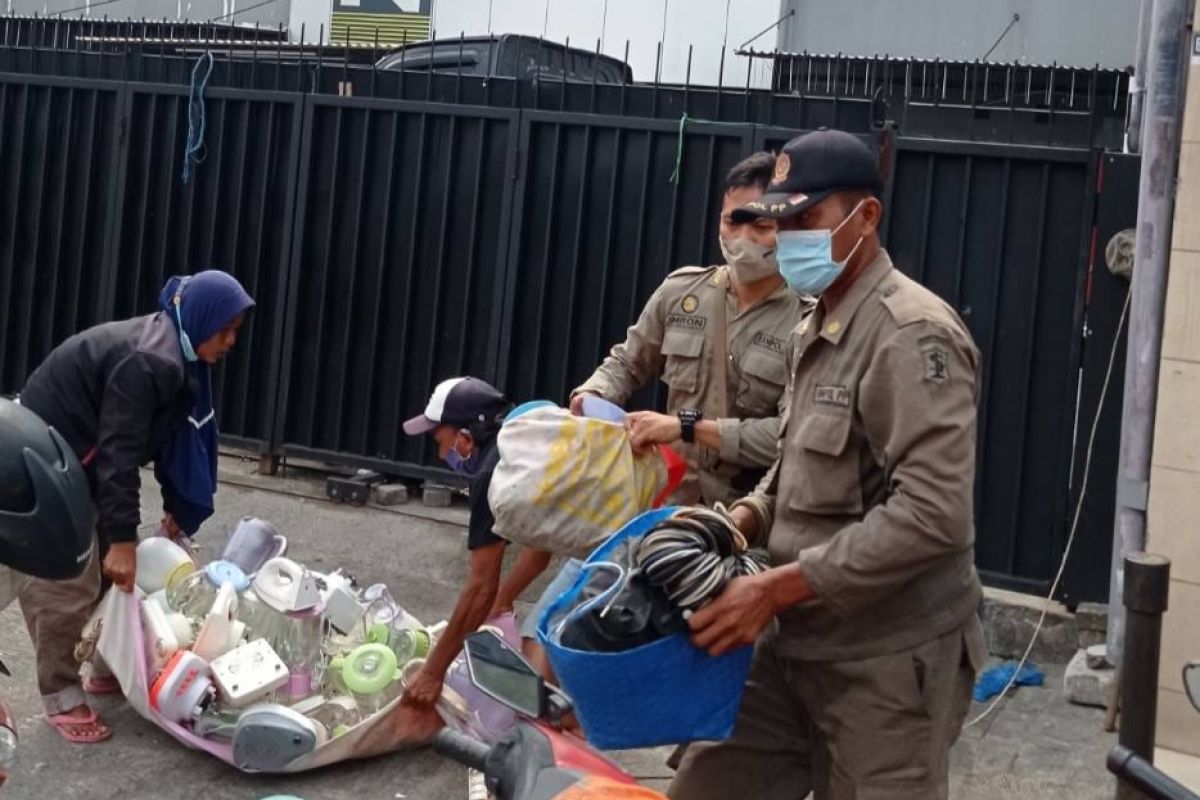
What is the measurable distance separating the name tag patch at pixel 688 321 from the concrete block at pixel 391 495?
11.6 ft

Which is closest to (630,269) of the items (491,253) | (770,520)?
(491,253)

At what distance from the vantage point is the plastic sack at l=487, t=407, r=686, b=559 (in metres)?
3.88

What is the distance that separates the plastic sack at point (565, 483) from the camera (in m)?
3.88

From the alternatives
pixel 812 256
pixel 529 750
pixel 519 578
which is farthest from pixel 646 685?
pixel 519 578

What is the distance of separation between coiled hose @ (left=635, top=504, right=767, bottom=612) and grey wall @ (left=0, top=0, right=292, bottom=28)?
14.2 m

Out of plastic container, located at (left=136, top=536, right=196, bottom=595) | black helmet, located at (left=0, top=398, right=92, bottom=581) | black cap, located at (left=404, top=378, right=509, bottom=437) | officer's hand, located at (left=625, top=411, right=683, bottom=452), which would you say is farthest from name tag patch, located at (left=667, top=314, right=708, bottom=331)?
black helmet, located at (left=0, top=398, right=92, bottom=581)

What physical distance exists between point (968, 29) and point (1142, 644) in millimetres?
10281

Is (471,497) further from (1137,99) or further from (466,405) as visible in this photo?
(1137,99)

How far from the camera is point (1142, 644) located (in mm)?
4059

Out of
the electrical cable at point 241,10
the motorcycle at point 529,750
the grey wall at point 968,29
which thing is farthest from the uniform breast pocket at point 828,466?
the electrical cable at point 241,10

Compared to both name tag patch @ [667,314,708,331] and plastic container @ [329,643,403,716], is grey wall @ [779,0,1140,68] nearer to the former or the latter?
name tag patch @ [667,314,708,331]

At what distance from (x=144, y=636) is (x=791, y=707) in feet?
8.14

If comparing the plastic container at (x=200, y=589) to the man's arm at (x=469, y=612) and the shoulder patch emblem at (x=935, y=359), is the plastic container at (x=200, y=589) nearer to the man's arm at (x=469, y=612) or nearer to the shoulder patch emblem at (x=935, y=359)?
the man's arm at (x=469, y=612)

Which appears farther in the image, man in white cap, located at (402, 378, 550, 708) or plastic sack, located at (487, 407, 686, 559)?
man in white cap, located at (402, 378, 550, 708)
